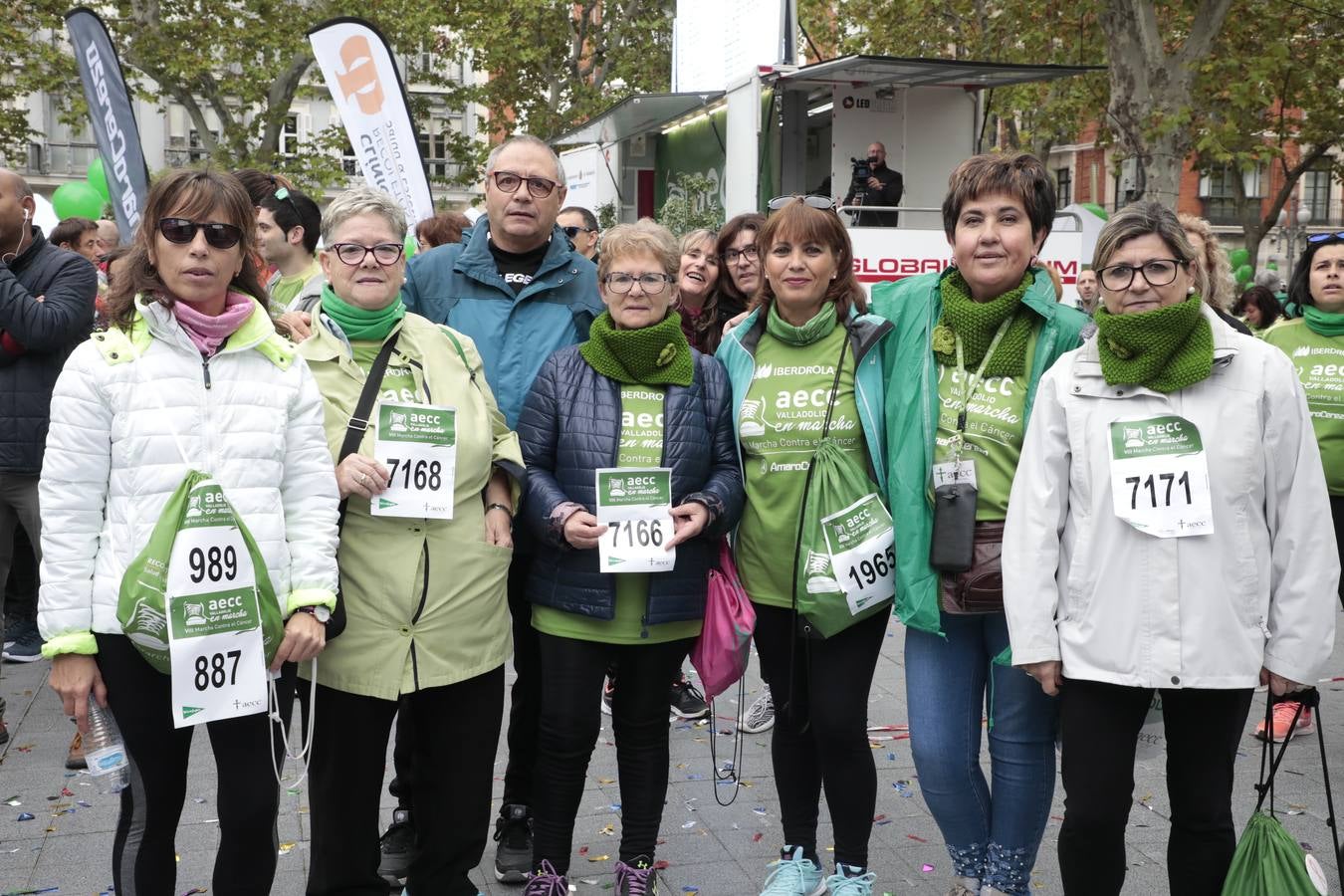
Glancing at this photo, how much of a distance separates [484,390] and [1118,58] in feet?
50.4

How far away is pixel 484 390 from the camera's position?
144 inches

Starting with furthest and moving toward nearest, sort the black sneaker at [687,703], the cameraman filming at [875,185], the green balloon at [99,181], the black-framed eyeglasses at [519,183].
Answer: the cameraman filming at [875,185] → the green balloon at [99,181] → the black sneaker at [687,703] → the black-framed eyeglasses at [519,183]

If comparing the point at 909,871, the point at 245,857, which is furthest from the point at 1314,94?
the point at 245,857

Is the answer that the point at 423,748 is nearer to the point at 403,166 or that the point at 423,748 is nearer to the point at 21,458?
the point at 21,458

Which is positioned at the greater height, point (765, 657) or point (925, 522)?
point (925, 522)

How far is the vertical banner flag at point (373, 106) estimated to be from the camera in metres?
8.80

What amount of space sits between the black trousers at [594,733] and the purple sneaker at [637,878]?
23 mm

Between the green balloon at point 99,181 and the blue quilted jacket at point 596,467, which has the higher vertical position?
the green balloon at point 99,181

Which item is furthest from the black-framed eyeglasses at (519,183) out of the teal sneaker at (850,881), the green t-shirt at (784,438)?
the teal sneaker at (850,881)

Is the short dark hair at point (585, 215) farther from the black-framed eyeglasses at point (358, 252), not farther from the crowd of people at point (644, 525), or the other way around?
the black-framed eyeglasses at point (358, 252)

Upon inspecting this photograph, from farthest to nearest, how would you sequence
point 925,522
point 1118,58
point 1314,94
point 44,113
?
point 44,113 < point 1314,94 < point 1118,58 < point 925,522

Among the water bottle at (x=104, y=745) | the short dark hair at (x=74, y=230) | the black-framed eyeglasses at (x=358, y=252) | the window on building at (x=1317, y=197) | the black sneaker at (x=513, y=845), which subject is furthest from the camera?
the window on building at (x=1317, y=197)

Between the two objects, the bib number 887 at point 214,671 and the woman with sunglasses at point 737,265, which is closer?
the bib number 887 at point 214,671

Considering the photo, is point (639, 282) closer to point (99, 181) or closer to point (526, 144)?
point (526, 144)
